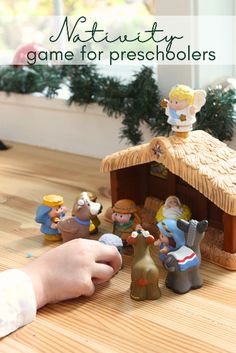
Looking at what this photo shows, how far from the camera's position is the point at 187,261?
36.7 inches

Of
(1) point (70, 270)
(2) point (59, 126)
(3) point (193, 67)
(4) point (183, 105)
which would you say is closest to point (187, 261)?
(1) point (70, 270)

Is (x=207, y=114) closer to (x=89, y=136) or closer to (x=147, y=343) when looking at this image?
(x=89, y=136)

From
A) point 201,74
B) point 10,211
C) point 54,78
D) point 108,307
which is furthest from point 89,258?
point 54,78

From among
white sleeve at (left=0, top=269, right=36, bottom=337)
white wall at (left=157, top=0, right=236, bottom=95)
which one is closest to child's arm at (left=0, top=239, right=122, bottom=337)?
white sleeve at (left=0, top=269, right=36, bottom=337)

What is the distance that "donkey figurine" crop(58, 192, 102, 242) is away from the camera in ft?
3.58

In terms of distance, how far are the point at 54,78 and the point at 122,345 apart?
1004 millimetres

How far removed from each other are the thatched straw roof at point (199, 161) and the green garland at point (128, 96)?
0.21 metres

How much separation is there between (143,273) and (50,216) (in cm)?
27

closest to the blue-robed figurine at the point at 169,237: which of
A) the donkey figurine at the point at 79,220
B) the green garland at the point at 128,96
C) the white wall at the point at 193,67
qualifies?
the donkey figurine at the point at 79,220

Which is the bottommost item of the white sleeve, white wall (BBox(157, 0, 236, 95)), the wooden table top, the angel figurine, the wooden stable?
the wooden table top

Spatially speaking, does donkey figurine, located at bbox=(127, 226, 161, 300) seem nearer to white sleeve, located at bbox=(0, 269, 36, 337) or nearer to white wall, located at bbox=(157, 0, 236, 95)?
white sleeve, located at bbox=(0, 269, 36, 337)

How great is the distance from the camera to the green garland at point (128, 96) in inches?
51.3

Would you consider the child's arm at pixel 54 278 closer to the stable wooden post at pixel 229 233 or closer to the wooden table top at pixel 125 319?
the wooden table top at pixel 125 319

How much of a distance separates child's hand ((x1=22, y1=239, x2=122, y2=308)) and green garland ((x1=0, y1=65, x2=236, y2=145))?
456mm
